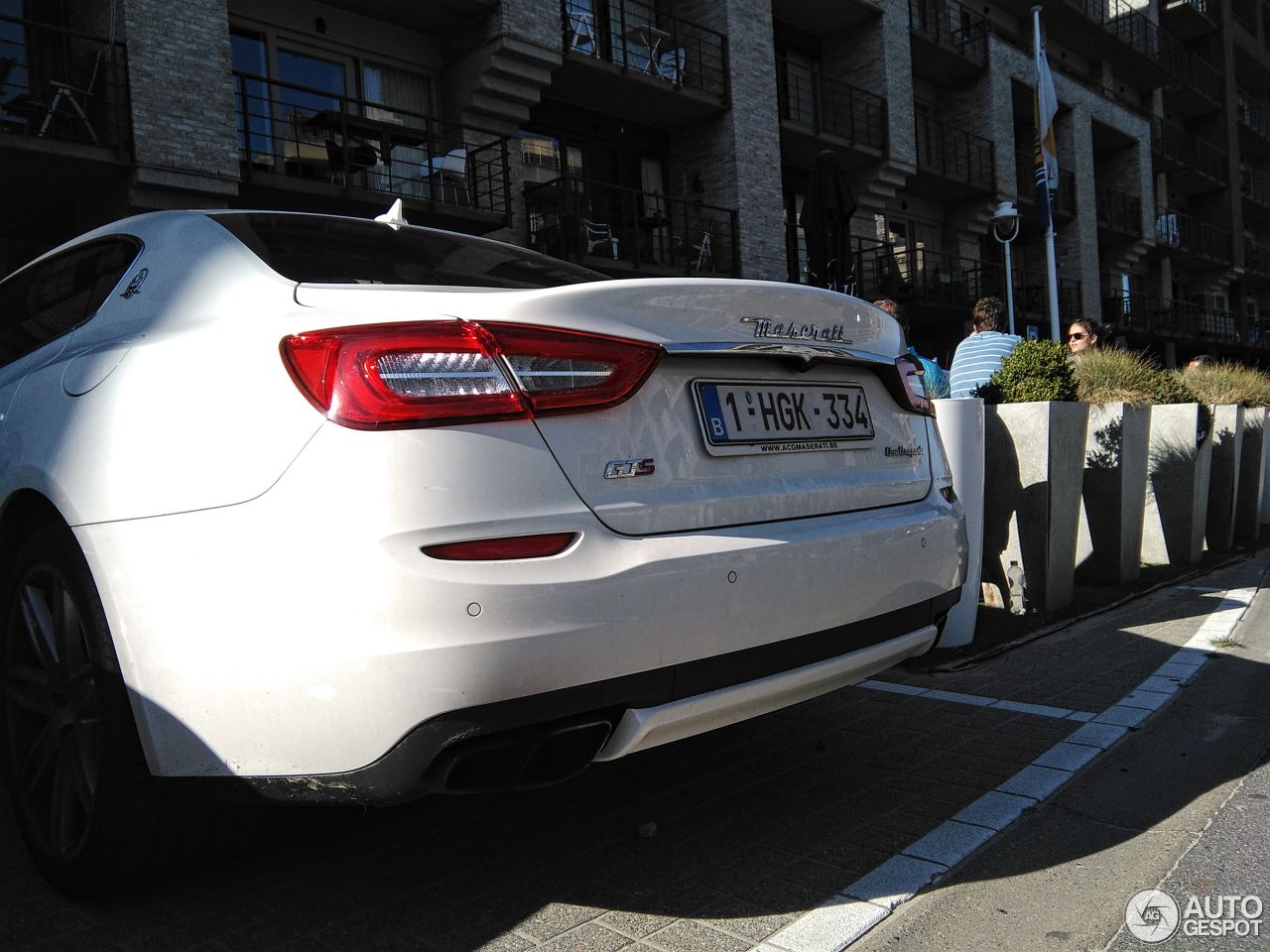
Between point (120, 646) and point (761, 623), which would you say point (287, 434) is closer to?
point (120, 646)

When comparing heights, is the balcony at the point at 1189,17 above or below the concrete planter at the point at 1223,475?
above

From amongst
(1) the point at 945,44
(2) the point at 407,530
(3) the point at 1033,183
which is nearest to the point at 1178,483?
(2) the point at 407,530

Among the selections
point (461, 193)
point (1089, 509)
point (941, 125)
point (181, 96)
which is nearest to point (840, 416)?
point (1089, 509)

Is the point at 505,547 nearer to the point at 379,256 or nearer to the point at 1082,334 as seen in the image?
the point at 379,256

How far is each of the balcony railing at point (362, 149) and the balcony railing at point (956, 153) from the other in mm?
12258

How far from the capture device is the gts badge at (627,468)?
205 centimetres

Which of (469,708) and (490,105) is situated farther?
(490,105)

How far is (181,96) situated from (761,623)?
10.2m

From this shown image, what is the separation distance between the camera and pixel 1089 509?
6570mm

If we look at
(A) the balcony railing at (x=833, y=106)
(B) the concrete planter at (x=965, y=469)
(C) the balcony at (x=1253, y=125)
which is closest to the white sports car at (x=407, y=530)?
(B) the concrete planter at (x=965, y=469)

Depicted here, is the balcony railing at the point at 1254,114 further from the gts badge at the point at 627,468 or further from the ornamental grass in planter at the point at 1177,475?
the gts badge at the point at 627,468

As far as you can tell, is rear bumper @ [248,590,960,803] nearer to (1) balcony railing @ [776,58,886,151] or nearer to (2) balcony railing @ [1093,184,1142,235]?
(1) balcony railing @ [776,58,886,151]

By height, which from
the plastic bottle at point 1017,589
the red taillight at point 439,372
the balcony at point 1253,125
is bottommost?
the plastic bottle at point 1017,589

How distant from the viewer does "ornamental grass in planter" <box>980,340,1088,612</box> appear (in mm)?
5398
